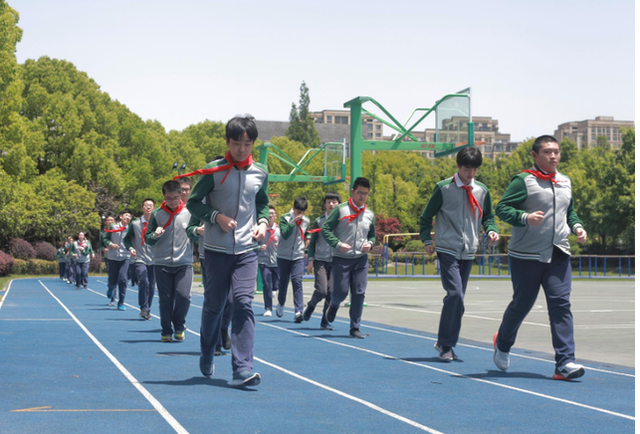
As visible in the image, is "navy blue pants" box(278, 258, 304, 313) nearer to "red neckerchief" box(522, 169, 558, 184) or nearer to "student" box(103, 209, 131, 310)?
"student" box(103, 209, 131, 310)

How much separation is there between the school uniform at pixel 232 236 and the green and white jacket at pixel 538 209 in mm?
2406

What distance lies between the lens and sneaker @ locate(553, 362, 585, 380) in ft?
26.5

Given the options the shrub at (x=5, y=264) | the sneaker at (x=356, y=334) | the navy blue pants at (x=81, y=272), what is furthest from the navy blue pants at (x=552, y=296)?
the shrub at (x=5, y=264)

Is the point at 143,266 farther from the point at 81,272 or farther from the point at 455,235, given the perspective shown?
the point at 81,272

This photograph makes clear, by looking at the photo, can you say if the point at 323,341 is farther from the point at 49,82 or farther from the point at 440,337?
the point at 49,82

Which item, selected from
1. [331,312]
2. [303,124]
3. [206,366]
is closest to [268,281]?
[331,312]

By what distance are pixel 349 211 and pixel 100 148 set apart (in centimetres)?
5102

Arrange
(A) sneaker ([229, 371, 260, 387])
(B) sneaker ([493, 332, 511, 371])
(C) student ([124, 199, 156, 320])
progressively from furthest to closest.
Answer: (C) student ([124, 199, 156, 320]) → (B) sneaker ([493, 332, 511, 371]) → (A) sneaker ([229, 371, 260, 387])

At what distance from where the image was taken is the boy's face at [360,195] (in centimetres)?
1227

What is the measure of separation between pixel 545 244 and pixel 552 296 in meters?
0.51

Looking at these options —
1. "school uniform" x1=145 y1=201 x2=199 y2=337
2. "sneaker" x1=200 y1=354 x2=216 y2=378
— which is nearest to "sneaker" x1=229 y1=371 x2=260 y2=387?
"sneaker" x1=200 y1=354 x2=216 y2=378

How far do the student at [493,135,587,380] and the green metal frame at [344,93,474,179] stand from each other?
1172 cm

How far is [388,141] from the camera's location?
20.7 meters

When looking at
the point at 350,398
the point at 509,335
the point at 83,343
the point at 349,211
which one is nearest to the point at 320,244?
the point at 349,211
